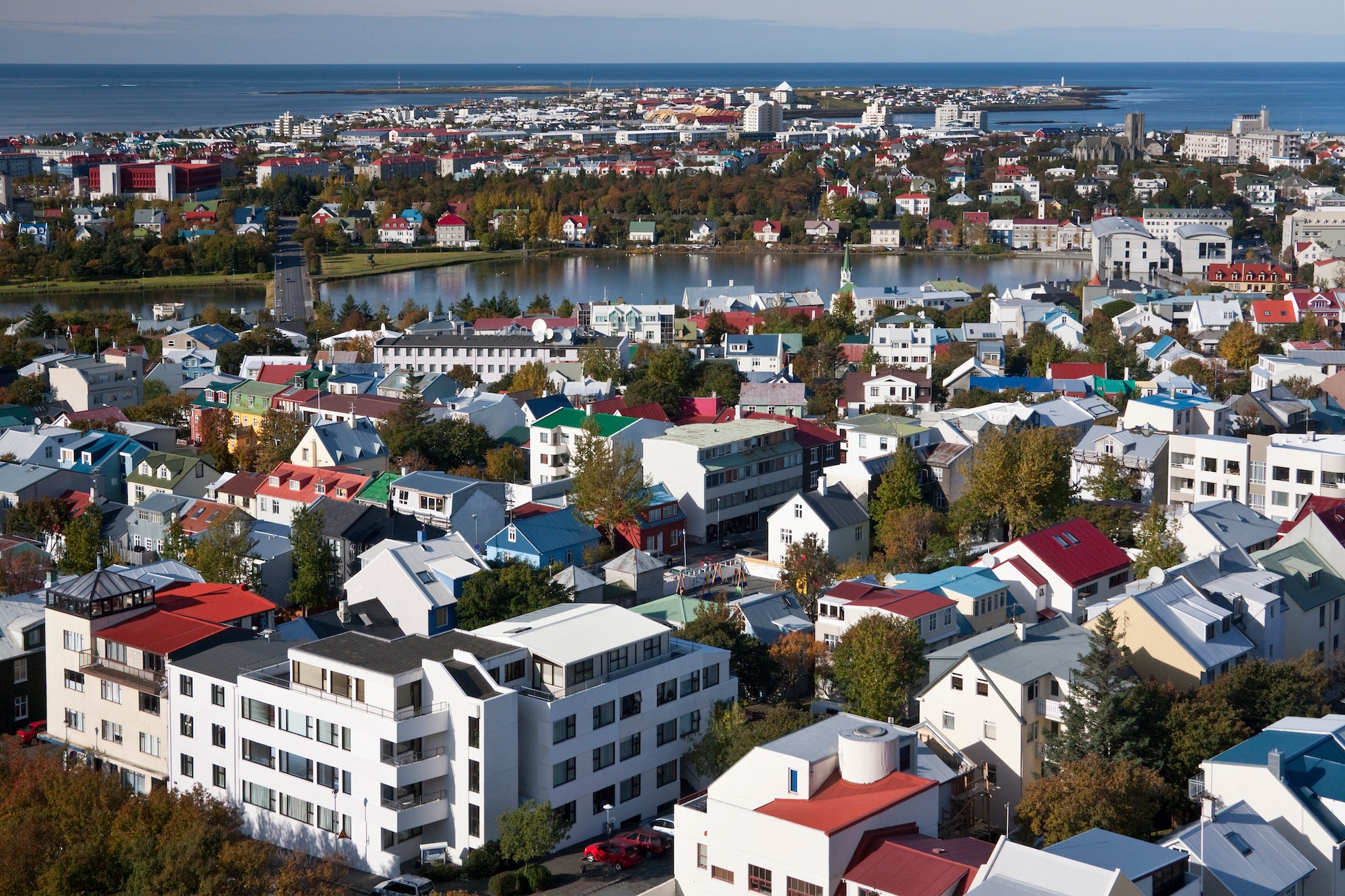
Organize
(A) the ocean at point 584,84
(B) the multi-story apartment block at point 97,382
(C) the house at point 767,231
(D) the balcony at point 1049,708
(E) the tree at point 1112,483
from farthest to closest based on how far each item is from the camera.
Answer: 1. (A) the ocean at point 584,84
2. (C) the house at point 767,231
3. (B) the multi-story apartment block at point 97,382
4. (E) the tree at point 1112,483
5. (D) the balcony at point 1049,708

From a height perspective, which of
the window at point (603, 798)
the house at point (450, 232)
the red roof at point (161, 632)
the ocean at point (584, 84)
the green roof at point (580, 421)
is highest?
the ocean at point (584, 84)

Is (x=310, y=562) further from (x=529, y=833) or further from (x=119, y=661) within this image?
(x=529, y=833)

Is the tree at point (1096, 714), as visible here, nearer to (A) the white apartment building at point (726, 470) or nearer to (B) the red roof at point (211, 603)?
(B) the red roof at point (211, 603)

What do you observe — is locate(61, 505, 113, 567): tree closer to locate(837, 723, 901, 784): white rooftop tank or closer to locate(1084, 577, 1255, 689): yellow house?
locate(837, 723, 901, 784): white rooftop tank

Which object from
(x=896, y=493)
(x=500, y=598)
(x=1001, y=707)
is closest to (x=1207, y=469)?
(x=896, y=493)

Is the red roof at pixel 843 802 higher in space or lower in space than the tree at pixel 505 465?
higher

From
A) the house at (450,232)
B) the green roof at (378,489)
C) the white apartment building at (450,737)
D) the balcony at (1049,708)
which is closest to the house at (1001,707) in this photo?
the balcony at (1049,708)
